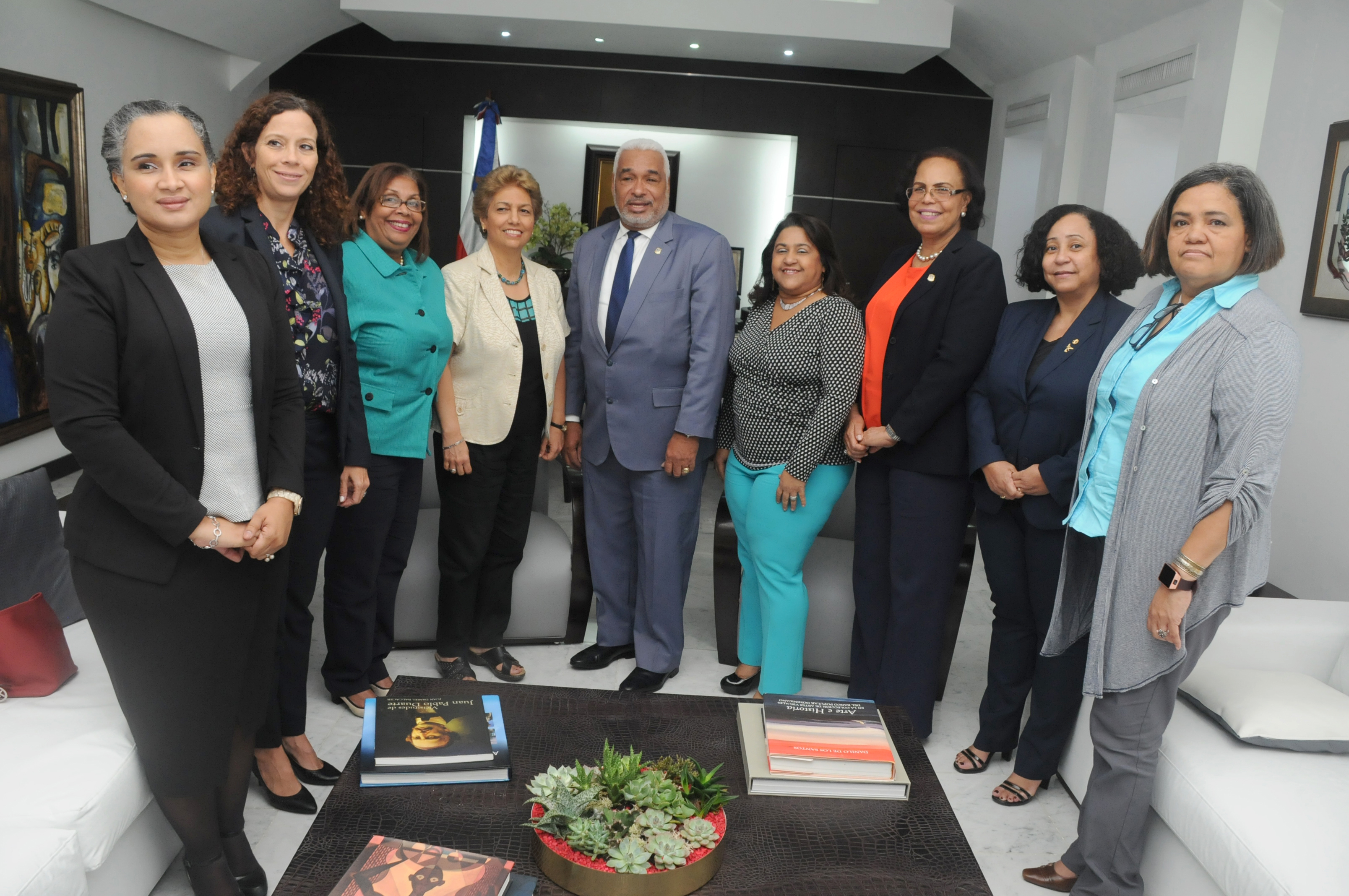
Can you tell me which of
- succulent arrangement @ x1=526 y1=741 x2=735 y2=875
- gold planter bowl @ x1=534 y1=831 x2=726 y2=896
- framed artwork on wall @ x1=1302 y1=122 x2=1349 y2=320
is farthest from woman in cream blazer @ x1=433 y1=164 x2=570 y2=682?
framed artwork on wall @ x1=1302 y1=122 x2=1349 y2=320

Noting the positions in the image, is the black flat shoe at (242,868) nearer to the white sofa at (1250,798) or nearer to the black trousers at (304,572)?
the black trousers at (304,572)

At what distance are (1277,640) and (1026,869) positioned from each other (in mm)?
931

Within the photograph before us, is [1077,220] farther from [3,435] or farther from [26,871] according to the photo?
[3,435]

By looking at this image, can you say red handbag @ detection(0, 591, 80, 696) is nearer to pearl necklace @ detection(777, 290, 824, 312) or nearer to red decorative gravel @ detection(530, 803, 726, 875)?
red decorative gravel @ detection(530, 803, 726, 875)

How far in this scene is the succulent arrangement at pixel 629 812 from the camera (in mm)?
1538

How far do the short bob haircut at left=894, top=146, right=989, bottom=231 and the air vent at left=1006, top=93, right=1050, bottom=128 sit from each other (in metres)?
4.34

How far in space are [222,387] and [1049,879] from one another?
223 cm

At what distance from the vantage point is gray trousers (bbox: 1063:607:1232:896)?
2.06 meters

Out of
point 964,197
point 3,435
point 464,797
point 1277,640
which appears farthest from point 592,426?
point 3,435

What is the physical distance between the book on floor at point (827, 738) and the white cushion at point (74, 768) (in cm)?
128

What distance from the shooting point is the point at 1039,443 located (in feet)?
8.24

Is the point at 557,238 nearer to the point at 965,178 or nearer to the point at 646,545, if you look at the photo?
the point at 646,545

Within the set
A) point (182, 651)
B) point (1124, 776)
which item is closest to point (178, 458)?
point (182, 651)

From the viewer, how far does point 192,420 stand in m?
1.80
